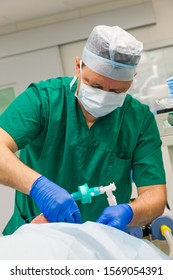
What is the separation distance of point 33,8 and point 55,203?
2.28 m

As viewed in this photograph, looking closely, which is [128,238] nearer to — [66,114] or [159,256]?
[159,256]

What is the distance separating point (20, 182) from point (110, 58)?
1.65ft

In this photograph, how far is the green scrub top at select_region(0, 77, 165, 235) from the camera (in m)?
1.20

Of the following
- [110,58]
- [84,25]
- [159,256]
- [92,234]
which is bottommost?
[159,256]

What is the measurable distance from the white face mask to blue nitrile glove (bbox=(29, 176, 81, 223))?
0.39 metres

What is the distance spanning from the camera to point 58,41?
2.94m

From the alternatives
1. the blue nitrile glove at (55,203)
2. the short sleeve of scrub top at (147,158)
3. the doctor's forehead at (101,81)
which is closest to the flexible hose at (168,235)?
the short sleeve of scrub top at (147,158)

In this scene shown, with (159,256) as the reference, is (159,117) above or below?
above

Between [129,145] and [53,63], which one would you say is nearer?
[129,145]

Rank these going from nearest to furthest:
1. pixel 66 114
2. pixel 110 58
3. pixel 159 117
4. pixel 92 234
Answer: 1. pixel 92 234
2. pixel 110 58
3. pixel 66 114
4. pixel 159 117

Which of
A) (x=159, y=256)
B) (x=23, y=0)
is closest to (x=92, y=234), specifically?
(x=159, y=256)

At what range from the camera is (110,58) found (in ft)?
Result: 3.67

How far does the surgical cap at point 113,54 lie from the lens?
1098 millimetres

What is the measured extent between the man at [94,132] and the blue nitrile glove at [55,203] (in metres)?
0.19
